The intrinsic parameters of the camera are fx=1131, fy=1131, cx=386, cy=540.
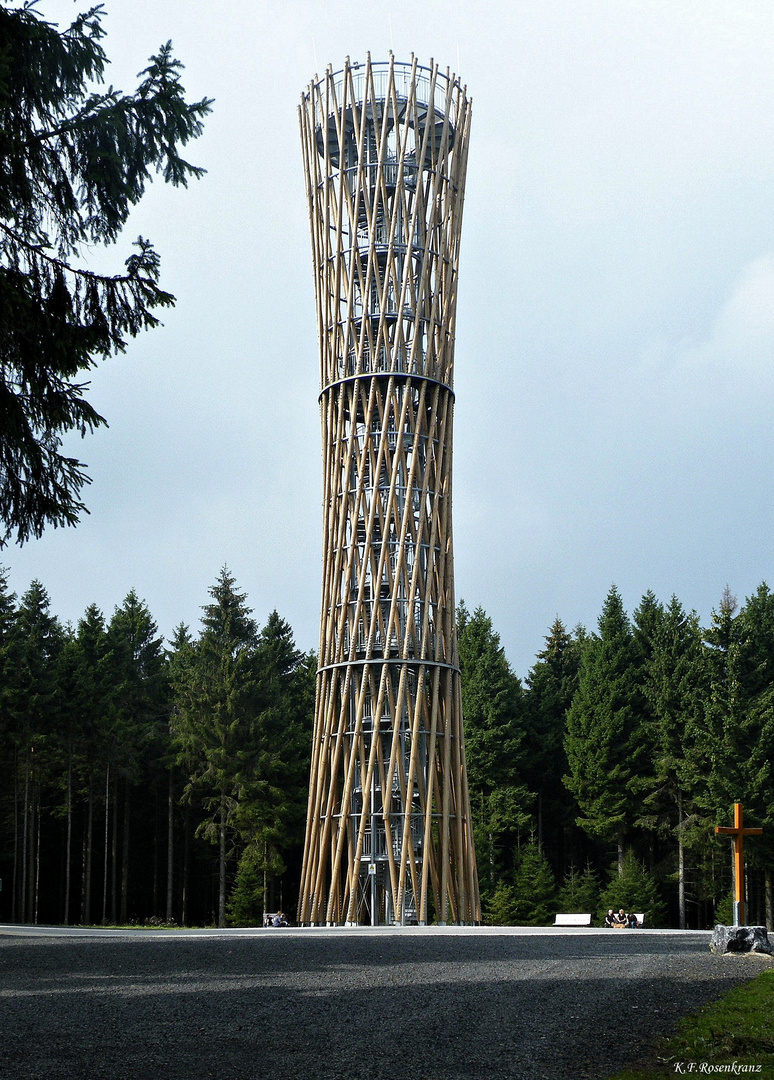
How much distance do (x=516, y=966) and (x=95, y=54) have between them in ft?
25.3

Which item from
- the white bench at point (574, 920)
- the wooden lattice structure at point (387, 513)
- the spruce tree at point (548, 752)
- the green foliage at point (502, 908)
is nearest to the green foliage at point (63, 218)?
the wooden lattice structure at point (387, 513)

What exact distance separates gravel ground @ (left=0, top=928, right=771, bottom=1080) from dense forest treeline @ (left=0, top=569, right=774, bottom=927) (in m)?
18.5

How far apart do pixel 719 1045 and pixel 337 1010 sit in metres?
2.24

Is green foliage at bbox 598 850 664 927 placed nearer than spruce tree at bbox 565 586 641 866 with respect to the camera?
Yes

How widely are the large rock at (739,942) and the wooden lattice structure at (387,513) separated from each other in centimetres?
836

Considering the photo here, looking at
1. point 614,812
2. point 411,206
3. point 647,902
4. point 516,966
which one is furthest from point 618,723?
point 516,966

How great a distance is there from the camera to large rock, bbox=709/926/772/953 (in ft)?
39.6

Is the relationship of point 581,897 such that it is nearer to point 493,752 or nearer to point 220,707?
point 493,752

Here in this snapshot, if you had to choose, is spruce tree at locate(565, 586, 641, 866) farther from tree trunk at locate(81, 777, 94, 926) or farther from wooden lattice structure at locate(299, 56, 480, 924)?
tree trunk at locate(81, 777, 94, 926)

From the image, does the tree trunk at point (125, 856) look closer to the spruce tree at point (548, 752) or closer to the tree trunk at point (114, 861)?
the tree trunk at point (114, 861)

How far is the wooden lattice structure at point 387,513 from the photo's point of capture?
67.5ft

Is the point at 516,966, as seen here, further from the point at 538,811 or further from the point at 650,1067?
the point at 538,811

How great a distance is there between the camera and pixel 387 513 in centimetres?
2095

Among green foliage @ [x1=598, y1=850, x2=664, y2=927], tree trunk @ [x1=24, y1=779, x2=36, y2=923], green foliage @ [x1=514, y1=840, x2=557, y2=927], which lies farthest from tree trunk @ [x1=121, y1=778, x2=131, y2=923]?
green foliage @ [x1=598, y1=850, x2=664, y2=927]
